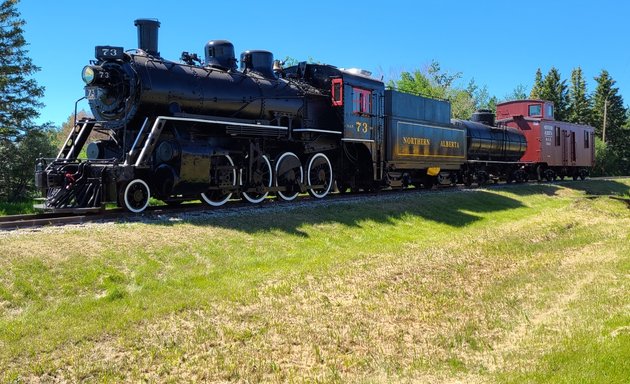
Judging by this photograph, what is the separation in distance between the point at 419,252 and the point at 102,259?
6446 mm

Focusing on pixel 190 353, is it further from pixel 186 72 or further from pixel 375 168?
pixel 375 168

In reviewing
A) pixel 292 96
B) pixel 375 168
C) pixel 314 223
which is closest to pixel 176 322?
pixel 314 223

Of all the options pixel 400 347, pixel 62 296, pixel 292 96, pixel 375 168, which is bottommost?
pixel 400 347

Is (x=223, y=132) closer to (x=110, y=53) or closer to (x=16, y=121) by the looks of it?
(x=110, y=53)

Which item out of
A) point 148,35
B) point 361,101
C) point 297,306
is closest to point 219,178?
point 148,35

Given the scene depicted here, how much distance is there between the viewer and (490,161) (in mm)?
26078

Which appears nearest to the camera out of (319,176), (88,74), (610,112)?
(88,74)

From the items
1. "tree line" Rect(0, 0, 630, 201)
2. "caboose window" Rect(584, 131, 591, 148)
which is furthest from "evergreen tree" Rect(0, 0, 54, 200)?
"caboose window" Rect(584, 131, 591, 148)

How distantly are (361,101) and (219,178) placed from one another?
623 cm

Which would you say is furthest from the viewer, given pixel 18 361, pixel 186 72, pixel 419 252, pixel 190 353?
pixel 186 72

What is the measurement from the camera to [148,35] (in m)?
12.7

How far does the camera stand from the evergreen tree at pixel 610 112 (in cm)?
6231

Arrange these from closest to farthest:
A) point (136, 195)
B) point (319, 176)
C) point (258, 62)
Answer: point (136, 195)
point (258, 62)
point (319, 176)

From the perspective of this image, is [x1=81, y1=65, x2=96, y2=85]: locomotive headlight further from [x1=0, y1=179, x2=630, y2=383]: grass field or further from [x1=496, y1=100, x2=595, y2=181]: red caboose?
[x1=496, y1=100, x2=595, y2=181]: red caboose
